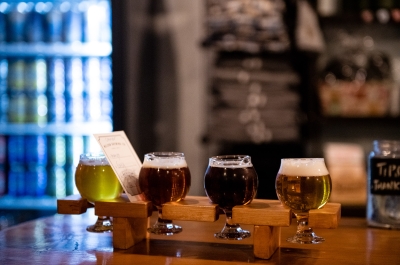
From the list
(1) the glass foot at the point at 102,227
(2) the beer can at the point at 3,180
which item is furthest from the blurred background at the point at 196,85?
(1) the glass foot at the point at 102,227

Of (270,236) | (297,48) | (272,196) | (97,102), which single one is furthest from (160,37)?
(270,236)

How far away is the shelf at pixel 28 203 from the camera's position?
349 cm

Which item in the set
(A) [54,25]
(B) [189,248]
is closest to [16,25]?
(A) [54,25]

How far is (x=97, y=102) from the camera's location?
349 cm

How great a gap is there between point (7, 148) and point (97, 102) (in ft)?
2.15

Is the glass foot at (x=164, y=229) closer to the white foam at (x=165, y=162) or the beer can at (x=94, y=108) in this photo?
the white foam at (x=165, y=162)

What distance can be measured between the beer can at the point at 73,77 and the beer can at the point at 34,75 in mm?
142

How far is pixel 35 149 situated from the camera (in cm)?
356

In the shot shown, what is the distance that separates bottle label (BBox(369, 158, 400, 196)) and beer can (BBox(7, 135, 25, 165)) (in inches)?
97.9

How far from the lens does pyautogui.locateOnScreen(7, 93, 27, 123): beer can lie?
3.50 metres

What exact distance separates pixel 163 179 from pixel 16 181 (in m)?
2.36

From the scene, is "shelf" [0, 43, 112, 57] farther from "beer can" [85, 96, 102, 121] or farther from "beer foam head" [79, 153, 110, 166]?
"beer foam head" [79, 153, 110, 166]

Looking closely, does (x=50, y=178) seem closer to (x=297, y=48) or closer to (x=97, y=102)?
(x=97, y=102)

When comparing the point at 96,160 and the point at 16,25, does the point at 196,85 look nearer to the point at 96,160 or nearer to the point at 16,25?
the point at 16,25
